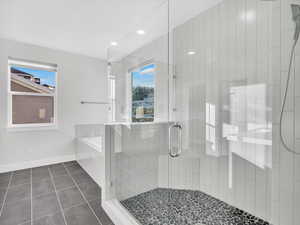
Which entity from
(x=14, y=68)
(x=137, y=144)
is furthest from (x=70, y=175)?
(x=14, y=68)

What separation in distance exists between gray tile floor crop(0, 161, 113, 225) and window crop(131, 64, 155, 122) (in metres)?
1.21

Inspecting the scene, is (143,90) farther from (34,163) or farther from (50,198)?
(34,163)

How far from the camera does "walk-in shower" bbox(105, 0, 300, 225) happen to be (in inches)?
55.4

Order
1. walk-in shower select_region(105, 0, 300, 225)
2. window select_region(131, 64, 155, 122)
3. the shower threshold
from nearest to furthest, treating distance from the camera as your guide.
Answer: walk-in shower select_region(105, 0, 300, 225) < the shower threshold < window select_region(131, 64, 155, 122)

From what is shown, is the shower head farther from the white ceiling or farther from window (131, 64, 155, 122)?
window (131, 64, 155, 122)

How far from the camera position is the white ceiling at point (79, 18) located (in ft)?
6.30

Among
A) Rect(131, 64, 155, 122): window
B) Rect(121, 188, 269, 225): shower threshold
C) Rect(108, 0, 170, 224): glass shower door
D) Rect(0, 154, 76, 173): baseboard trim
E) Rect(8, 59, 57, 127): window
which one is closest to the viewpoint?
Rect(121, 188, 269, 225): shower threshold

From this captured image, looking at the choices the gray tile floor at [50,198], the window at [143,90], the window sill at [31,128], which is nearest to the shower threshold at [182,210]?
the gray tile floor at [50,198]

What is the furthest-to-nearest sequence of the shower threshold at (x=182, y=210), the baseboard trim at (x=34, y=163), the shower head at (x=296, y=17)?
1. the baseboard trim at (x=34, y=163)
2. the shower threshold at (x=182, y=210)
3. the shower head at (x=296, y=17)

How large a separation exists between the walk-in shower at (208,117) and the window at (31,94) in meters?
1.80

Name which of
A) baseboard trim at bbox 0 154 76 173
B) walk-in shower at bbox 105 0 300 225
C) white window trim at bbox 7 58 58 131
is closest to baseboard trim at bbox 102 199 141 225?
walk-in shower at bbox 105 0 300 225

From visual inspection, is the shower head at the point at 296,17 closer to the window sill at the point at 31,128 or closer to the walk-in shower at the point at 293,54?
the walk-in shower at the point at 293,54

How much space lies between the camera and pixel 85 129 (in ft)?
11.9

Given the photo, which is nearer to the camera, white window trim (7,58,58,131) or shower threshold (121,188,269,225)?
shower threshold (121,188,269,225)
